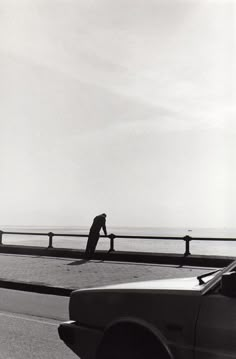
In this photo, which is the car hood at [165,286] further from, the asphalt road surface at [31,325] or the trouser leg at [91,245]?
the trouser leg at [91,245]

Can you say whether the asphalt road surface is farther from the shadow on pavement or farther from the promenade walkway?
the shadow on pavement

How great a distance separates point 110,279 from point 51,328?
14.5 ft

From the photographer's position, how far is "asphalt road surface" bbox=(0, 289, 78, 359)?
600 centimetres

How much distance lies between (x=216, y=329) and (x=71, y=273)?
9.82 meters

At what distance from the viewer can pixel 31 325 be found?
7504 mm

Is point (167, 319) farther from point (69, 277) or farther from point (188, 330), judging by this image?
point (69, 277)

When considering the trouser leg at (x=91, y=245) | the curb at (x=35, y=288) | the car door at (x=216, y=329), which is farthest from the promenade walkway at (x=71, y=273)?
the car door at (x=216, y=329)

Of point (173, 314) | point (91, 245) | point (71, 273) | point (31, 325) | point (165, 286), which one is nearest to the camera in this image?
point (173, 314)

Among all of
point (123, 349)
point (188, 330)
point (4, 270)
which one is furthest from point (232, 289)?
point (4, 270)

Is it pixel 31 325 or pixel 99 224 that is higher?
pixel 99 224

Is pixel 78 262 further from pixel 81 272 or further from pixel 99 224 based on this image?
pixel 81 272

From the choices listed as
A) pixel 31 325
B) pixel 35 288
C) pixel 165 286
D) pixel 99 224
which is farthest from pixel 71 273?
pixel 165 286

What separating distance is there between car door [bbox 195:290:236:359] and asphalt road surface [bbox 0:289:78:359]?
263 centimetres

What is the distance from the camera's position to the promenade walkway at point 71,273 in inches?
439
